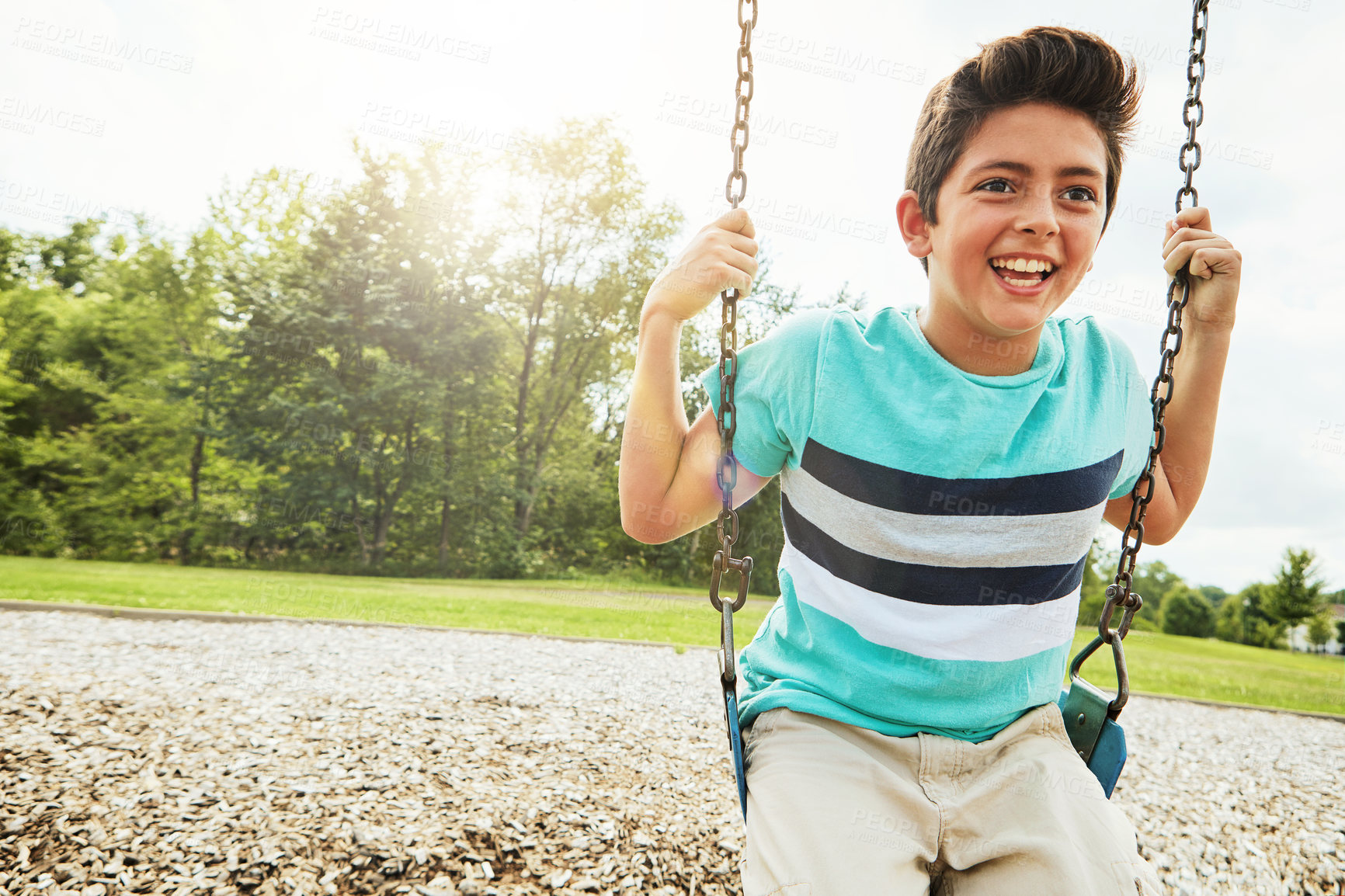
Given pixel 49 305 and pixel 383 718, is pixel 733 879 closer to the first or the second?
pixel 383 718

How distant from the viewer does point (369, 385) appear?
18.5 meters

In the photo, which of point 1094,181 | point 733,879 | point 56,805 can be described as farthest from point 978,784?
point 56,805

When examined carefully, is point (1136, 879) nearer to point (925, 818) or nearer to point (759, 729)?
point (925, 818)

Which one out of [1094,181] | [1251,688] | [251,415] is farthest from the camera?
[251,415]

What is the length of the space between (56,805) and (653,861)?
2361 mm

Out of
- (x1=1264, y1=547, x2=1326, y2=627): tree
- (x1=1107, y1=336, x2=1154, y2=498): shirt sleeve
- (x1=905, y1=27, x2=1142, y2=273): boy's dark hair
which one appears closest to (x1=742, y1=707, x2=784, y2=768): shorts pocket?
(x1=1107, y1=336, x2=1154, y2=498): shirt sleeve

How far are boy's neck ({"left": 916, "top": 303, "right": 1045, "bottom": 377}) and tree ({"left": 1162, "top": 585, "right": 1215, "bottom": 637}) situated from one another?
38.6 m

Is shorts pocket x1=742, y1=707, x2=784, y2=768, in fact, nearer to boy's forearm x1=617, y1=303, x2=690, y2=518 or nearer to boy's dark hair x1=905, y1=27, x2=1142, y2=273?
boy's forearm x1=617, y1=303, x2=690, y2=518

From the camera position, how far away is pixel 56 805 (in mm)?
3021

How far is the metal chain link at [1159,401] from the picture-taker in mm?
1652

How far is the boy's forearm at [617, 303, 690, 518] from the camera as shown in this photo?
156 centimetres

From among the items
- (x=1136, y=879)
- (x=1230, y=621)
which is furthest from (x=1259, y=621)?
(x=1136, y=879)


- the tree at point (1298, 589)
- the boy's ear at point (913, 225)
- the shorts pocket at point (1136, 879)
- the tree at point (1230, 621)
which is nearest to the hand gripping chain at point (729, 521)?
the boy's ear at point (913, 225)

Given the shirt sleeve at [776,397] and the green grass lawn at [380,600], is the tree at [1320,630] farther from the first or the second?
the shirt sleeve at [776,397]
